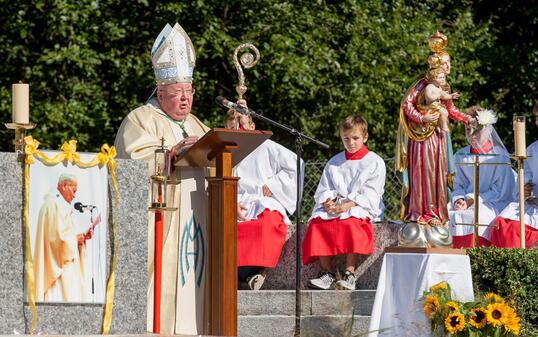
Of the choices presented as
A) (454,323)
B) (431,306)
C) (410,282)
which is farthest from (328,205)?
(454,323)

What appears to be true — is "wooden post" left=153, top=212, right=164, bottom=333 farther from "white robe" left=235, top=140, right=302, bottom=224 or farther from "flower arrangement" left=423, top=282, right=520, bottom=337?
"white robe" left=235, top=140, right=302, bottom=224

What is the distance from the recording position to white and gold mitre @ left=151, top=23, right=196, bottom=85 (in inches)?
340

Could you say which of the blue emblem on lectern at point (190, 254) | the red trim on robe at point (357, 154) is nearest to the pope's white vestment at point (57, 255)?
the blue emblem on lectern at point (190, 254)

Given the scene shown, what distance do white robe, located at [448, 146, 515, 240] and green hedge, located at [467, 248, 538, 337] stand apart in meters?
1.25

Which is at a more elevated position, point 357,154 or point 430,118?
point 430,118

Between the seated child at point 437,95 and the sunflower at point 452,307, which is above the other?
the seated child at point 437,95

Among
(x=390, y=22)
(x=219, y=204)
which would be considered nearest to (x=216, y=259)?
(x=219, y=204)

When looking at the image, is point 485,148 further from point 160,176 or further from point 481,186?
point 160,176

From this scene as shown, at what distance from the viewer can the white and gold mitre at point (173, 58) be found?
863 centimetres

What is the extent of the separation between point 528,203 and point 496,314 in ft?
9.12

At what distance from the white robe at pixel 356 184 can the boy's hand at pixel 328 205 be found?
3 cm

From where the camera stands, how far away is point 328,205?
10.5 metres

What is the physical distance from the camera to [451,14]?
19.7 meters

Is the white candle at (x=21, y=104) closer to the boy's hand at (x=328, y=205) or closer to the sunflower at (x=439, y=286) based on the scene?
the sunflower at (x=439, y=286)
